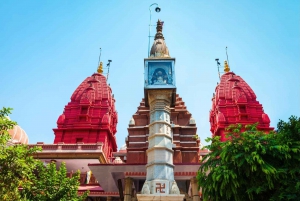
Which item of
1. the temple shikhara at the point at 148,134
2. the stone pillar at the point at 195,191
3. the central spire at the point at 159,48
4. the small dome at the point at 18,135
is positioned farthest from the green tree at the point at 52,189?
the small dome at the point at 18,135

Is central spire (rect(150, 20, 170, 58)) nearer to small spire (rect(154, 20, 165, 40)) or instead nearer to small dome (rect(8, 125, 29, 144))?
small spire (rect(154, 20, 165, 40))

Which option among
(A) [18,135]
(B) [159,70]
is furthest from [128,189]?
(A) [18,135]

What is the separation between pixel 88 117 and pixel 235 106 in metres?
15.9

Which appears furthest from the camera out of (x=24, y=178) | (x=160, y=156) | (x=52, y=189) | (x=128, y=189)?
(x=128, y=189)

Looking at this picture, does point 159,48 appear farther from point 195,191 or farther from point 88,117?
point 88,117

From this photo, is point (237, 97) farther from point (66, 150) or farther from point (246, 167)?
point (246, 167)

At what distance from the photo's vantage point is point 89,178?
73.2 ft

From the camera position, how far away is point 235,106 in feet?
104

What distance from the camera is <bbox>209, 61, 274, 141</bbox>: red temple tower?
30.3 metres

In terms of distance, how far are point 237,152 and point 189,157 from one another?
7.60 m

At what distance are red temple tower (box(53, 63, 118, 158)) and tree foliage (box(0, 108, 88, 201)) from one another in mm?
15546

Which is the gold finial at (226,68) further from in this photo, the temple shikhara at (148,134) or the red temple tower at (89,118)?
the red temple tower at (89,118)

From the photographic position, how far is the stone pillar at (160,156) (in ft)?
27.5

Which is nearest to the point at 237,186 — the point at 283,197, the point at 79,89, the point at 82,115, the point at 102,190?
the point at 283,197
